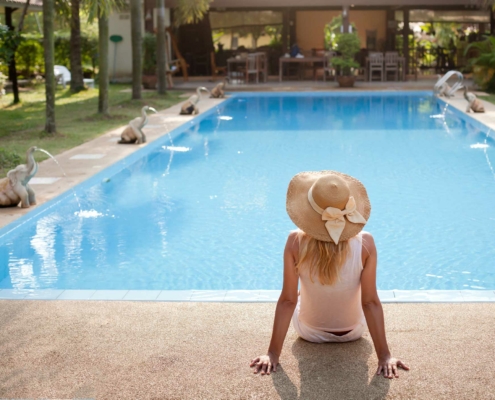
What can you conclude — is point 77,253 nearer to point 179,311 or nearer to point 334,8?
point 179,311

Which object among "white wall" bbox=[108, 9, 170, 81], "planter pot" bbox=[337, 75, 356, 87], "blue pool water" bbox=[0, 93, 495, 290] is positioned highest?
"white wall" bbox=[108, 9, 170, 81]

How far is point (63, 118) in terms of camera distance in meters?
14.1

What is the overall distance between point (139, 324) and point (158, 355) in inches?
17.4

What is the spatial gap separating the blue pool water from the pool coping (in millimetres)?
898

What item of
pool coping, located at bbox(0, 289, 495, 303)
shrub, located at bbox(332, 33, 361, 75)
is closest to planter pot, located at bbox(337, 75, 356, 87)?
shrub, located at bbox(332, 33, 361, 75)

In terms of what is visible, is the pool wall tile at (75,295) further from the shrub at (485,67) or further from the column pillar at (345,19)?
the column pillar at (345,19)

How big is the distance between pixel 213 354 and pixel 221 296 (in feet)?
3.26

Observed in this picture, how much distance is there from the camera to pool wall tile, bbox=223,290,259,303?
4.27m

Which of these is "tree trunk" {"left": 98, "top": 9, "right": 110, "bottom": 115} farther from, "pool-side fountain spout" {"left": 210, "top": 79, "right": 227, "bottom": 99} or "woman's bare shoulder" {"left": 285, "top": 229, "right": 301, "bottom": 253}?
"woman's bare shoulder" {"left": 285, "top": 229, "right": 301, "bottom": 253}

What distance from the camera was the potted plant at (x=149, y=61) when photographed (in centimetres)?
2041

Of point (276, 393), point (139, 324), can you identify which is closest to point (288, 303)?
point (276, 393)

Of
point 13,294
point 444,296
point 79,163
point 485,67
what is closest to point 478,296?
point 444,296

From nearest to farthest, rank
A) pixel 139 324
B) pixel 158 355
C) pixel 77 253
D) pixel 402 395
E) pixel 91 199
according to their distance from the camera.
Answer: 1. pixel 402 395
2. pixel 158 355
3. pixel 139 324
4. pixel 77 253
5. pixel 91 199

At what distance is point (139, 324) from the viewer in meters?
3.82
